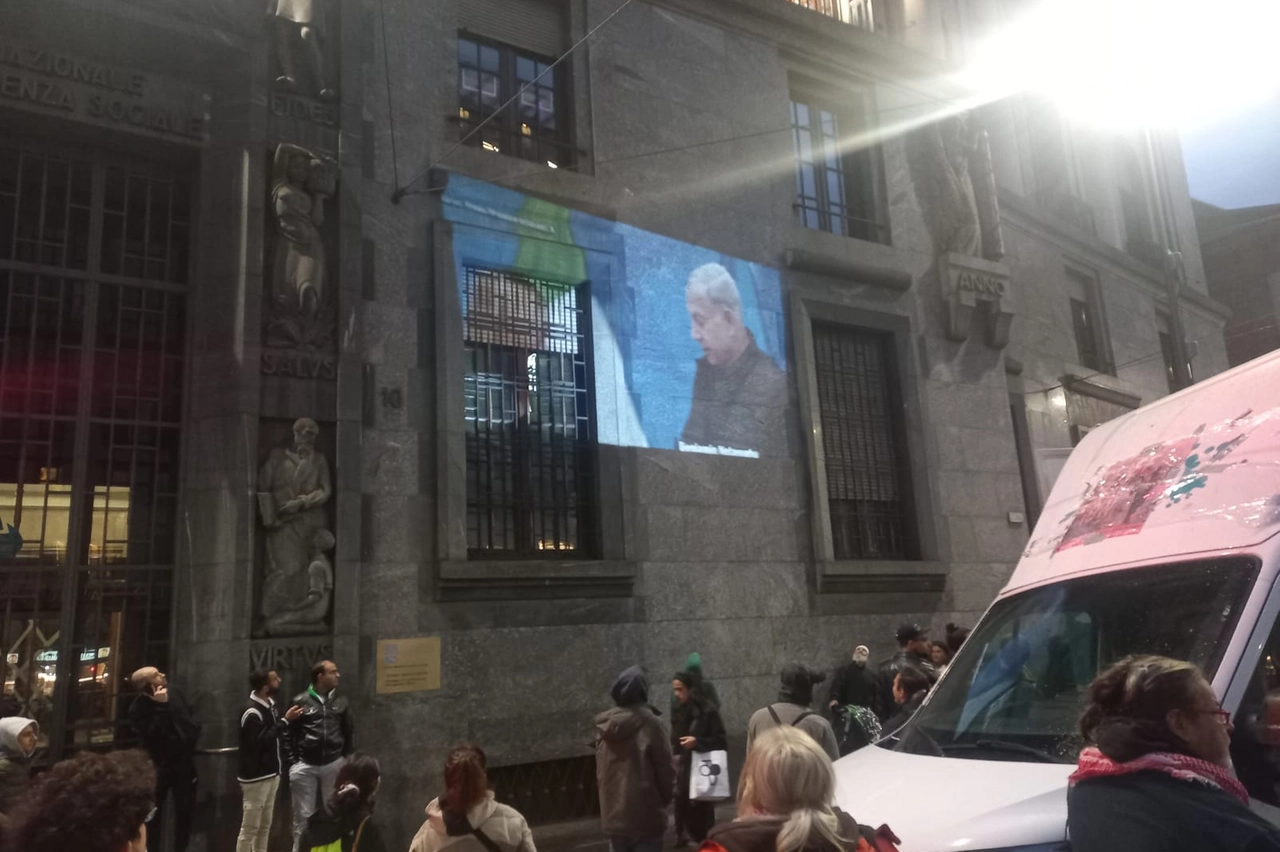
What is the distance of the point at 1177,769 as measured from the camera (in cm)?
229

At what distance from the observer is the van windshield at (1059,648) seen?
3.45 metres

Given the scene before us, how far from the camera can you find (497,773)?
9.22 meters

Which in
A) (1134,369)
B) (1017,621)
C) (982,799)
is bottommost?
(982,799)

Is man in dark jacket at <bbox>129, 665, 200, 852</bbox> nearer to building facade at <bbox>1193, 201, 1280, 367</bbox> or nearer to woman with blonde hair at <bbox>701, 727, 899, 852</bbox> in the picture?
woman with blonde hair at <bbox>701, 727, 899, 852</bbox>

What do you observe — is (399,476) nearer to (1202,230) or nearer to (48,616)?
(48,616)

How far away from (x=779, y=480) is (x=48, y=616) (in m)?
7.82

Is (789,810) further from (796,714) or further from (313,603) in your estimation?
(313,603)

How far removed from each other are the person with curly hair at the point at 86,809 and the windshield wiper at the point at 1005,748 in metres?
2.95

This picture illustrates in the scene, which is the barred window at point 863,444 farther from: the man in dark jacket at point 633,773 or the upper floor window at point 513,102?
the man in dark jacket at point 633,773

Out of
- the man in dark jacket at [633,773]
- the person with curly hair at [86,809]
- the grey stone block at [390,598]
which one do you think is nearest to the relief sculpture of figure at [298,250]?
the grey stone block at [390,598]

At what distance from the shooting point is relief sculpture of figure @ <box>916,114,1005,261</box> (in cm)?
1459

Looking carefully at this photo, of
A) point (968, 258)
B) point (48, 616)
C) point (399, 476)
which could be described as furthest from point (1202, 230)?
point (48, 616)

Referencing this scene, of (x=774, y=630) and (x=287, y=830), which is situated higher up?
(x=774, y=630)

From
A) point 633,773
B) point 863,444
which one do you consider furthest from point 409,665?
point 863,444
